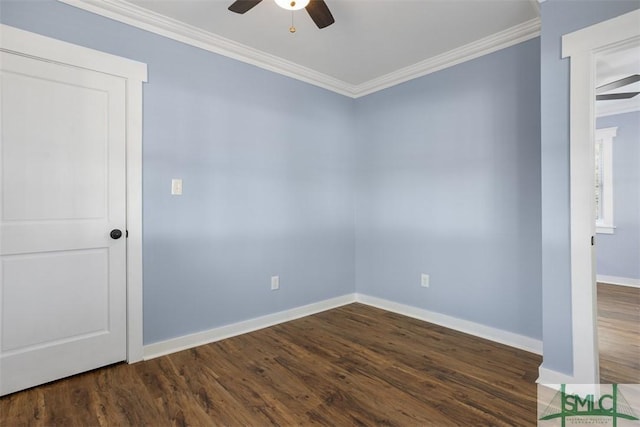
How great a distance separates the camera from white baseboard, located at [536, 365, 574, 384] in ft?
6.27

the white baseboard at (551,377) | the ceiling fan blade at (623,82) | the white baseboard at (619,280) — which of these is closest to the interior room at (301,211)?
the white baseboard at (551,377)

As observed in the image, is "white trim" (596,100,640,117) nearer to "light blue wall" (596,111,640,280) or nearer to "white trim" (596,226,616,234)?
"light blue wall" (596,111,640,280)

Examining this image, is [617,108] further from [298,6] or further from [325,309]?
[298,6]

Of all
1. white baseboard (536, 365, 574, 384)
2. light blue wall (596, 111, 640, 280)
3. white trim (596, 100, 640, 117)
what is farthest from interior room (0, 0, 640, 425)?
white trim (596, 100, 640, 117)

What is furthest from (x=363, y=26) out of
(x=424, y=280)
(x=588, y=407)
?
(x=588, y=407)

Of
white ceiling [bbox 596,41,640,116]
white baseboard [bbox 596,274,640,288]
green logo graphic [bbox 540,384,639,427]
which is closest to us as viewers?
green logo graphic [bbox 540,384,639,427]

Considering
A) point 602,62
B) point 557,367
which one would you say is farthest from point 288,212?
point 602,62

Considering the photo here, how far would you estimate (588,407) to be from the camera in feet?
5.78

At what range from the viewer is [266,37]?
8.75 feet

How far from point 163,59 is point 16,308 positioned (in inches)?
74.9

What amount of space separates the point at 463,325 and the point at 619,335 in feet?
4.06

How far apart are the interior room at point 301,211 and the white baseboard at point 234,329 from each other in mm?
17

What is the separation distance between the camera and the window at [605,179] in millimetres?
4625

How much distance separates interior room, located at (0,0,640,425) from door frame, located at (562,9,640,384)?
0.01 m
